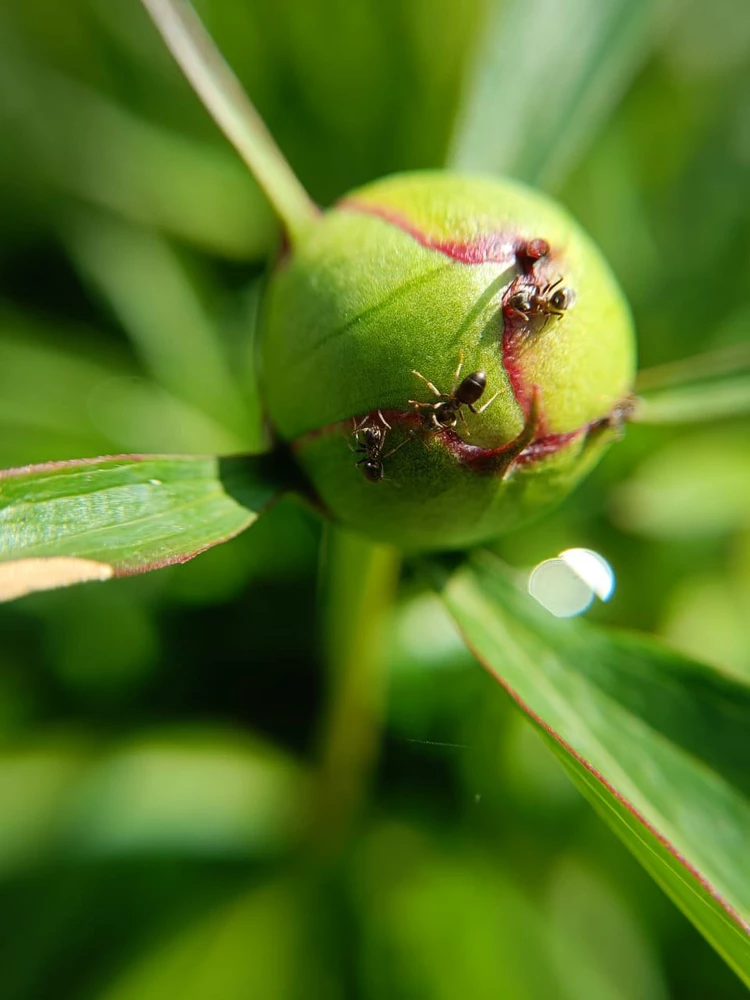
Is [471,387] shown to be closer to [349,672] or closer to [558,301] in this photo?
[558,301]

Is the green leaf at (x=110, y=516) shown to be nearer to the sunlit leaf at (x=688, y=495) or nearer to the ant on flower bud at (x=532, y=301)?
the ant on flower bud at (x=532, y=301)

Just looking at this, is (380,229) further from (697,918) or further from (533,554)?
(533,554)

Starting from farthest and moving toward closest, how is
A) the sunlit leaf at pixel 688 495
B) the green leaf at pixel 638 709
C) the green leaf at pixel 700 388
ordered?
the sunlit leaf at pixel 688 495, the green leaf at pixel 700 388, the green leaf at pixel 638 709

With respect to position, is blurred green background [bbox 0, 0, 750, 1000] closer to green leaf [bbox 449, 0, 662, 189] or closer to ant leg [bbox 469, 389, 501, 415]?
green leaf [bbox 449, 0, 662, 189]

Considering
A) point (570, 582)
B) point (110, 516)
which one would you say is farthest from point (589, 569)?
point (110, 516)

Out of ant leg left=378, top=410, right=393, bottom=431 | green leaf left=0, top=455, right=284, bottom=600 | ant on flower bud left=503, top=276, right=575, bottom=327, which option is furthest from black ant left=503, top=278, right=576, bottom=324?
green leaf left=0, top=455, right=284, bottom=600

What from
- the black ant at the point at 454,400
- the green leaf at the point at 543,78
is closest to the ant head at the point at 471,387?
the black ant at the point at 454,400
